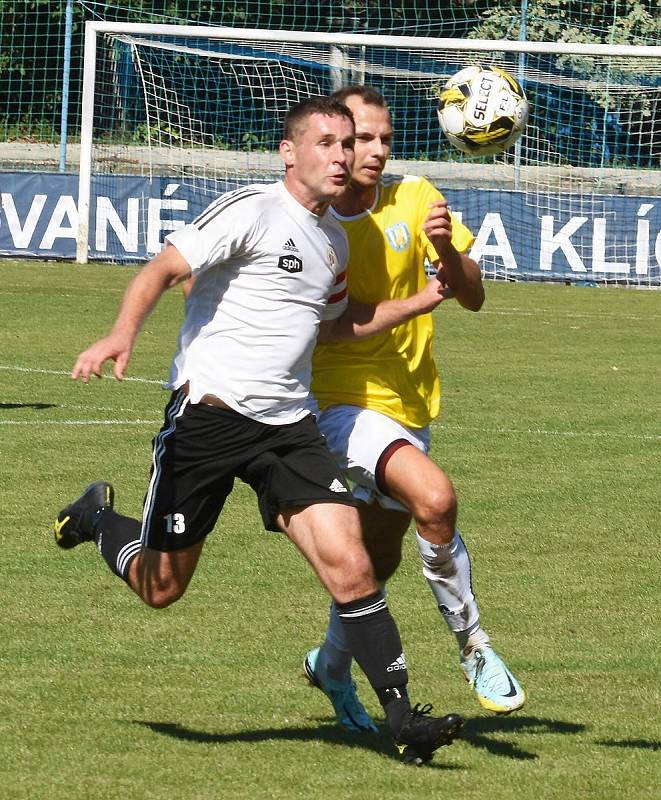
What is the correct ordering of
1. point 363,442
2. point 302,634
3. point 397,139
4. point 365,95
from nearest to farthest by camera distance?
1. point 363,442
2. point 365,95
3. point 302,634
4. point 397,139

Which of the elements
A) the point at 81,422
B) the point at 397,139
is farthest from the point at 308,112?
the point at 397,139

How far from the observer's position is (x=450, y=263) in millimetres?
5523

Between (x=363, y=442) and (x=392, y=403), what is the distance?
293 mm

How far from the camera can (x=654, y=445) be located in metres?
11.4

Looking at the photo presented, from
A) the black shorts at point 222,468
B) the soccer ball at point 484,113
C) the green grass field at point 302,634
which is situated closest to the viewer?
the green grass field at point 302,634

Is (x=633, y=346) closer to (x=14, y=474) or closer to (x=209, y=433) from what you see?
(x=14, y=474)

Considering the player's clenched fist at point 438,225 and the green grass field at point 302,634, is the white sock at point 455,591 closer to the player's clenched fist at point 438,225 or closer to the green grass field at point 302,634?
the green grass field at point 302,634

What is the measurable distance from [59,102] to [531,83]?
36.7 feet

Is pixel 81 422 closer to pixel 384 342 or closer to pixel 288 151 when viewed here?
pixel 384 342

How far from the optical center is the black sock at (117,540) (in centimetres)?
558

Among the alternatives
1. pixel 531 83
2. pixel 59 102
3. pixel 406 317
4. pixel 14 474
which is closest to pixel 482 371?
pixel 14 474

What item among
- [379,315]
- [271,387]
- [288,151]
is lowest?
[271,387]

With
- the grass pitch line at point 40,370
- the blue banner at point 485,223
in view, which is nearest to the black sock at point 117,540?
the grass pitch line at point 40,370

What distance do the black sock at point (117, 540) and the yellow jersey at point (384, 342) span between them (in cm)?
86
